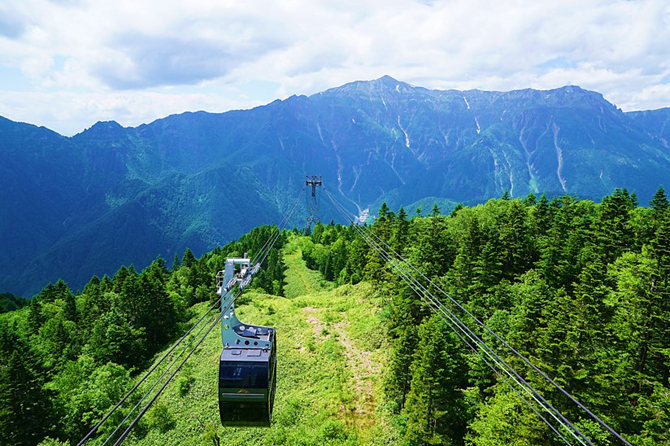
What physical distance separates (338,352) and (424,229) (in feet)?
67.4

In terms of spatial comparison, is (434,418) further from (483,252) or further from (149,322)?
(149,322)

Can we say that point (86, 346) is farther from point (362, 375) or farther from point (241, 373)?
point (241, 373)

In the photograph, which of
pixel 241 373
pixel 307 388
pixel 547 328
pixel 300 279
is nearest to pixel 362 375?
pixel 307 388

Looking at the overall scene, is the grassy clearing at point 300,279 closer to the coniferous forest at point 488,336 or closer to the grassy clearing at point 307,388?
the coniferous forest at point 488,336

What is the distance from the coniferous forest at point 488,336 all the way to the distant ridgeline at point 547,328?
118mm

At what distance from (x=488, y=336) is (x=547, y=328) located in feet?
29.3

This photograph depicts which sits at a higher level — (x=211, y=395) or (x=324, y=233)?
(x=324, y=233)

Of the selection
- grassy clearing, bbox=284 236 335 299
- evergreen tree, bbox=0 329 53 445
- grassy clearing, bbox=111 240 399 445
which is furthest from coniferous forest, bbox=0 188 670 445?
grassy clearing, bbox=284 236 335 299

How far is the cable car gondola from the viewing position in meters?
17.9

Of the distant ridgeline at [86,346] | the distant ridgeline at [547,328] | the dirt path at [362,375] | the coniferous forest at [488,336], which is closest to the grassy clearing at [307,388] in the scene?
the dirt path at [362,375]

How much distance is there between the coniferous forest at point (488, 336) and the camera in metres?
23.6

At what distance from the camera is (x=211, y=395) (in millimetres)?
45125

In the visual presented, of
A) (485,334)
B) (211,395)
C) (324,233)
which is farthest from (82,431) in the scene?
(324,233)

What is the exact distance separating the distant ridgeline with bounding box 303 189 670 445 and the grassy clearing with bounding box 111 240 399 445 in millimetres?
4393
